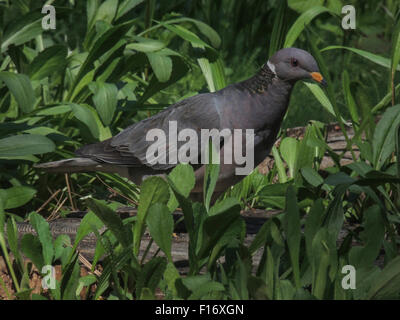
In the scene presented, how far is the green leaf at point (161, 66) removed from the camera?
3.12m

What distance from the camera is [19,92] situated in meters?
2.93

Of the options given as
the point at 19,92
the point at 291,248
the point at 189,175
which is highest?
the point at 19,92

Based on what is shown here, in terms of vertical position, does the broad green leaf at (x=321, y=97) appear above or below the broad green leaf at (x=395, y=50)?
below

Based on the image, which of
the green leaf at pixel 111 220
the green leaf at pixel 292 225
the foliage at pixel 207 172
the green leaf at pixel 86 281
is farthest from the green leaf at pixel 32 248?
the green leaf at pixel 292 225

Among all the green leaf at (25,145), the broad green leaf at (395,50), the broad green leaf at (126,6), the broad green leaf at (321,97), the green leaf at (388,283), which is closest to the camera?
the green leaf at (388,283)

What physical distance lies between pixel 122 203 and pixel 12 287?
82 cm

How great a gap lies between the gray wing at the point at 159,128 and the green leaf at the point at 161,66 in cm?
27

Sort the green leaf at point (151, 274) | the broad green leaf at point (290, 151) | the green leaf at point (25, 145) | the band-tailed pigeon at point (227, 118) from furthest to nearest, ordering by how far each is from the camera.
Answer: the broad green leaf at point (290, 151)
the band-tailed pigeon at point (227, 118)
the green leaf at point (25, 145)
the green leaf at point (151, 274)

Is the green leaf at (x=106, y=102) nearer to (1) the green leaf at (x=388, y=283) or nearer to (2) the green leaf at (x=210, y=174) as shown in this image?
(2) the green leaf at (x=210, y=174)

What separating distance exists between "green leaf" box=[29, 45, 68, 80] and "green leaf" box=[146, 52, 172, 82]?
0.41 meters

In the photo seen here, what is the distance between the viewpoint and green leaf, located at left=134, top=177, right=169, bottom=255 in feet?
6.69
